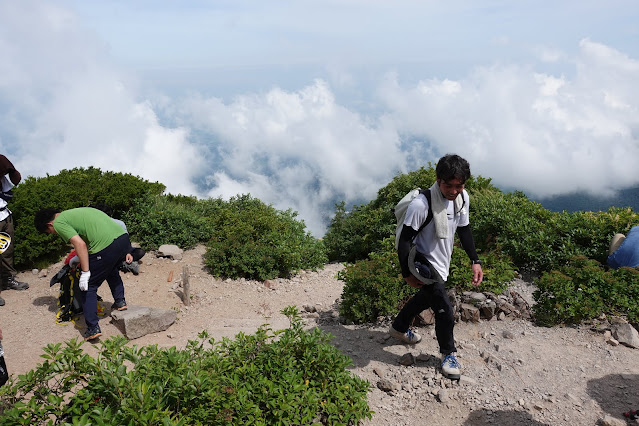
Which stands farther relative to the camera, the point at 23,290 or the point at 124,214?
the point at 124,214

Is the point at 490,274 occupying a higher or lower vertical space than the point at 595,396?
higher

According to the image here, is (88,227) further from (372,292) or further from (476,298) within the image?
(476,298)

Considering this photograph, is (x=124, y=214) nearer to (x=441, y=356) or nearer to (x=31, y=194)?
(x=31, y=194)

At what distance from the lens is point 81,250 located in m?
5.19

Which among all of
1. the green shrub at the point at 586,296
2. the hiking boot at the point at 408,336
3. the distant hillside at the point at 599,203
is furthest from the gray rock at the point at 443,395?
the distant hillside at the point at 599,203

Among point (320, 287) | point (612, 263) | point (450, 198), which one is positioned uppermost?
point (450, 198)

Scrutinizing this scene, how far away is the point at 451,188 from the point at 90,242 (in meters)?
4.38

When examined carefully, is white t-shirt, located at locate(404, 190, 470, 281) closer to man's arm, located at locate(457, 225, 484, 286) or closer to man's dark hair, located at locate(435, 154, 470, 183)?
man's arm, located at locate(457, 225, 484, 286)

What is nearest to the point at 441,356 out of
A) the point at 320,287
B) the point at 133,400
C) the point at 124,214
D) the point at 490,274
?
the point at 490,274

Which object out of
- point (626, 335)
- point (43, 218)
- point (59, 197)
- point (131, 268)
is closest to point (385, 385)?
point (626, 335)

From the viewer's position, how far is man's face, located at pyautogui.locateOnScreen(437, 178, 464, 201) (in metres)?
3.82

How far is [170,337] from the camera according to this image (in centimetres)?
593

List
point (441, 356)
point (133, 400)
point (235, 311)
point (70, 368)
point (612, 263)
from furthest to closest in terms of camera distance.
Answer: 1. point (235, 311)
2. point (612, 263)
3. point (441, 356)
4. point (70, 368)
5. point (133, 400)

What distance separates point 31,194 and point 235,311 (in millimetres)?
4923
